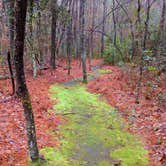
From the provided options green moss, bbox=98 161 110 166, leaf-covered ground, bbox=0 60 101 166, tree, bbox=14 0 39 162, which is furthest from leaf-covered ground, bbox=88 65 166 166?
tree, bbox=14 0 39 162

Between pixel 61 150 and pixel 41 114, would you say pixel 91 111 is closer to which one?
pixel 41 114

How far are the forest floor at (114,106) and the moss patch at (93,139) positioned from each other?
0.31m

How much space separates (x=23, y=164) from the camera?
752 cm

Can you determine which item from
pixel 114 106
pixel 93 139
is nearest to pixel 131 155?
pixel 93 139

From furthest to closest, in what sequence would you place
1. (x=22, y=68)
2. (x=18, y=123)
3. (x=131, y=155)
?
(x=18, y=123)
(x=131, y=155)
(x=22, y=68)

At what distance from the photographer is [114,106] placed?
1352cm

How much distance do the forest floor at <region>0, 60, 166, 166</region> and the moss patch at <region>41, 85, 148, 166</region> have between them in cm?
31

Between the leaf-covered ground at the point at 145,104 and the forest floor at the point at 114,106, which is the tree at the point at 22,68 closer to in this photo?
the forest floor at the point at 114,106

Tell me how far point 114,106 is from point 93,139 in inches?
157

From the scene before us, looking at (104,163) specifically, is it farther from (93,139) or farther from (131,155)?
(93,139)

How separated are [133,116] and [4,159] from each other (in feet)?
19.4

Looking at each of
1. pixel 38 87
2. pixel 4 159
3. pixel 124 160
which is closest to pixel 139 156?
pixel 124 160

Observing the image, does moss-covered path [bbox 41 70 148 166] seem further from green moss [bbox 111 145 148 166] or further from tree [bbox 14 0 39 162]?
tree [bbox 14 0 39 162]

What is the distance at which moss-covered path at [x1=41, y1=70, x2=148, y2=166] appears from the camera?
8.26 m
